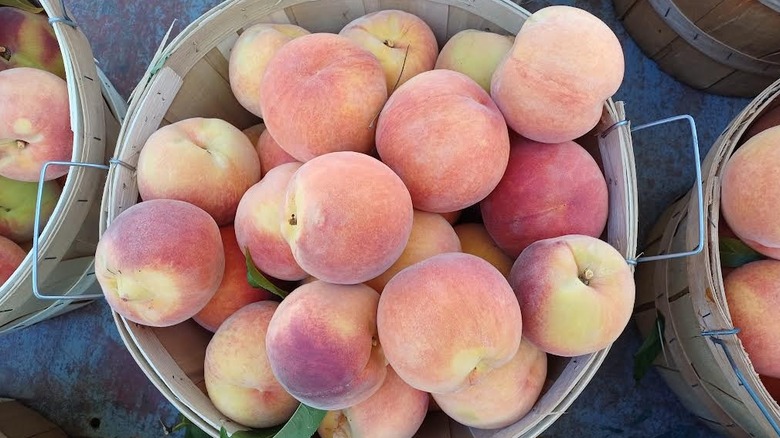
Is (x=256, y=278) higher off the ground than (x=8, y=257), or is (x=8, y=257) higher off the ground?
(x=256, y=278)

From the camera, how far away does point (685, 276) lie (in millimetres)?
939

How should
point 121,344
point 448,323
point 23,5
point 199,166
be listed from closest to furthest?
point 448,323 < point 199,166 < point 23,5 < point 121,344

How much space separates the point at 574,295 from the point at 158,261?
520mm

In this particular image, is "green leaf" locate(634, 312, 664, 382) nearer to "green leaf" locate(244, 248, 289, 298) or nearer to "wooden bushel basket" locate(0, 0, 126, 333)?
"green leaf" locate(244, 248, 289, 298)

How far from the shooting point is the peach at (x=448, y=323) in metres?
0.63

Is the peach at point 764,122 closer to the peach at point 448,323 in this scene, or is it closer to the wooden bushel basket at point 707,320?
the wooden bushel basket at point 707,320

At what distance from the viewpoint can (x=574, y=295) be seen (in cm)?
68

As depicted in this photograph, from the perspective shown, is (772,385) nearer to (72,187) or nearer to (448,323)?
(448,323)

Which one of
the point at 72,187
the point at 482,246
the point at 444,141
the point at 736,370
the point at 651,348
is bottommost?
the point at 651,348

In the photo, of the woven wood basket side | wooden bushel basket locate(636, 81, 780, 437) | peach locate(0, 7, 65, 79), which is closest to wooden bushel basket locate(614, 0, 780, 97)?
wooden bushel basket locate(636, 81, 780, 437)

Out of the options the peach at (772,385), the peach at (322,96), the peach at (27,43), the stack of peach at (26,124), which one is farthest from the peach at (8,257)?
the peach at (772,385)

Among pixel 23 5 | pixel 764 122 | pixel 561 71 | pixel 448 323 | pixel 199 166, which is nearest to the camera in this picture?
pixel 448 323

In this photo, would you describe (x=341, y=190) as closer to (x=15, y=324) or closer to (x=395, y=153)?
(x=395, y=153)

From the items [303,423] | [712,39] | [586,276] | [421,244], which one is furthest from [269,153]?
[712,39]
